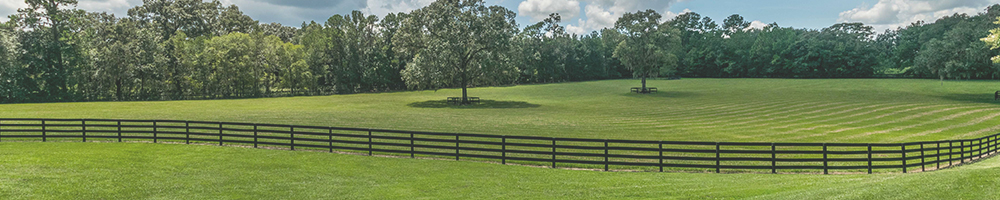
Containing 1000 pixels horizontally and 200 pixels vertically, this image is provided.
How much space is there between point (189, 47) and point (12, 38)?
1714 centimetres

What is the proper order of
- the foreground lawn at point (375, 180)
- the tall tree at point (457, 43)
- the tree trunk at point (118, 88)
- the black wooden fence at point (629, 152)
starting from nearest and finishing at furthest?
the foreground lawn at point (375, 180)
the black wooden fence at point (629, 152)
the tall tree at point (457, 43)
the tree trunk at point (118, 88)

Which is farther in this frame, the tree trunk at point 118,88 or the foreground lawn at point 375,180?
the tree trunk at point 118,88

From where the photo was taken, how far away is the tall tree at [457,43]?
49.3 metres

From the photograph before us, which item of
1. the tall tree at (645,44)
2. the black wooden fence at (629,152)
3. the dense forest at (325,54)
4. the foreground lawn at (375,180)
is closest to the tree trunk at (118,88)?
the dense forest at (325,54)

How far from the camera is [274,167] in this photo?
14.6 metres

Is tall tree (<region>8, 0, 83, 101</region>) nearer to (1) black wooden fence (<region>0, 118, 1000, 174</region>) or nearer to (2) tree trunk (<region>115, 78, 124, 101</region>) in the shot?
(2) tree trunk (<region>115, 78, 124, 101</region>)

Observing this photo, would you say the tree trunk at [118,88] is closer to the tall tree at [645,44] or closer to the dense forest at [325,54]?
the dense forest at [325,54]

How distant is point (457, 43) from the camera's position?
49406mm

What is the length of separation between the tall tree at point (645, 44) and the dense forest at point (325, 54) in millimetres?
361

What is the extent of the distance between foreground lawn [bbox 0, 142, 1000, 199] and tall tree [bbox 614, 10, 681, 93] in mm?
51946

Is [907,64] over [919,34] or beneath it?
beneath

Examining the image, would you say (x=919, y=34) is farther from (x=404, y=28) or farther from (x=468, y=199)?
(x=468, y=199)

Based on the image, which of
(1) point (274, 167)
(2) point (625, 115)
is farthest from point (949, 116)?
(1) point (274, 167)

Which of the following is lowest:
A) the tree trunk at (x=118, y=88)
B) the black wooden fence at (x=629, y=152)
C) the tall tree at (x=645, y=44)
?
the black wooden fence at (x=629, y=152)
